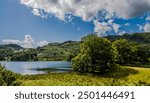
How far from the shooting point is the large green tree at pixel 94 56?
1647 inches

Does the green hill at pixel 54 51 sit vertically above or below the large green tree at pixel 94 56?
above

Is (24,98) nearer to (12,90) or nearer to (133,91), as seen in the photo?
(12,90)

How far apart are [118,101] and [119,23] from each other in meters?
12.9

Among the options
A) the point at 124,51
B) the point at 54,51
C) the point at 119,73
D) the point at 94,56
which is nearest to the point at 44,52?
the point at 54,51

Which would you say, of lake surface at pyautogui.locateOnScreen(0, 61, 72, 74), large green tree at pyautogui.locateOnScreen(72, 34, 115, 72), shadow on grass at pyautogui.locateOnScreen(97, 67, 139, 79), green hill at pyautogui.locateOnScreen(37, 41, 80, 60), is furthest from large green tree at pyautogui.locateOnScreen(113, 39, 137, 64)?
green hill at pyautogui.locateOnScreen(37, 41, 80, 60)

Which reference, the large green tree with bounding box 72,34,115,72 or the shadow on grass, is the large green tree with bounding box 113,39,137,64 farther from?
the shadow on grass

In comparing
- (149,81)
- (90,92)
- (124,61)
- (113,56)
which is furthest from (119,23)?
(124,61)

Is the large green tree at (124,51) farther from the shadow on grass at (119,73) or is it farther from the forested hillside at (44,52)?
the forested hillside at (44,52)

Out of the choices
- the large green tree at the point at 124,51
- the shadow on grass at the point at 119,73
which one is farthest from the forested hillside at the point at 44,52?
the shadow on grass at the point at 119,73

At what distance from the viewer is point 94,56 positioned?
43906 millimetres

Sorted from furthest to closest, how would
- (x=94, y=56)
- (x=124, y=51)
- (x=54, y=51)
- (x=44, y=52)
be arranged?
(x=54, y=51) → (x=44, y=52) → (x=124, y=51) → (x=94, y=56)

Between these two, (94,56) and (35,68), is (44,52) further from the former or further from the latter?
(94,56)

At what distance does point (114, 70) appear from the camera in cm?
3997

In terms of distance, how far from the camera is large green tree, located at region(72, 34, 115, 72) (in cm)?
4184
